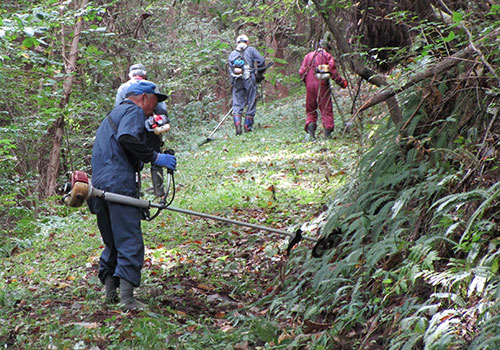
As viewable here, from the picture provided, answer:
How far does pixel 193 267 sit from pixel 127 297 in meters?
1.38

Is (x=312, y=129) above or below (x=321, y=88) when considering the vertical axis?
below

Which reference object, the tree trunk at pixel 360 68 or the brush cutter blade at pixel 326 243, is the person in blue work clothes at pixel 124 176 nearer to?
the brush cutter blade at pixel 326 243

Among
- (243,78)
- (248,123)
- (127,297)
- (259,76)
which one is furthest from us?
(248,123)

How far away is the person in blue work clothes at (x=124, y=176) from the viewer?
17.6ft

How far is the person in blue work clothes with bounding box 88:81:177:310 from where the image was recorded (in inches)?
211

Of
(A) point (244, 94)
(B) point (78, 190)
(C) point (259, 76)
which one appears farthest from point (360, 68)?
(A) point (244, 94)

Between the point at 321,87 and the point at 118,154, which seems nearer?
the point at 118,154

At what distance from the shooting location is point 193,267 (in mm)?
6625

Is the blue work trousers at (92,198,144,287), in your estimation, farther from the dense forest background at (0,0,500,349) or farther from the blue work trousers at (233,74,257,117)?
the blue work trousers at (233,74,257,117)

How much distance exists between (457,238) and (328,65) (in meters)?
8.25

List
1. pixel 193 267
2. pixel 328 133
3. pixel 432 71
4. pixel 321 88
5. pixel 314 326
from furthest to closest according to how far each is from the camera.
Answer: pixel 328 133
pixel 321 88
pixel 193 267
pixel 432 71
pixel 314 326

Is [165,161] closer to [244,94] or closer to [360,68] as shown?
[360,68]

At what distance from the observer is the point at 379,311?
3.79 meters

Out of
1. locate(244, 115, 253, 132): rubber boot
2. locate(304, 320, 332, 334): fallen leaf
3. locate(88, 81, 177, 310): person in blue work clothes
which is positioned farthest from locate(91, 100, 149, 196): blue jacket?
locate(244, 115, 253, 132): rubber boot
